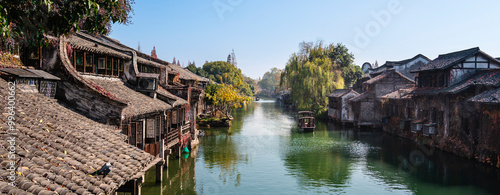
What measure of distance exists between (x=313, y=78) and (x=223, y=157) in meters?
29.0

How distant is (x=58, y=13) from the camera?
30.9 feet

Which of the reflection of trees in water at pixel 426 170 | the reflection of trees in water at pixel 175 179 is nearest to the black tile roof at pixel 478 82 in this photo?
the reflection of trees in water at pixel 426 170

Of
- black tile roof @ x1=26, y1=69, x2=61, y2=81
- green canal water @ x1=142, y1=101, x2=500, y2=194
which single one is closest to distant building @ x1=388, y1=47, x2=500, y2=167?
green canal water @ x1=142, y1=101, x2=500, y2=194

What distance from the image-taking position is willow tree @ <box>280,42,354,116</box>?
2003 inches

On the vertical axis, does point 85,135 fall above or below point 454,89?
below

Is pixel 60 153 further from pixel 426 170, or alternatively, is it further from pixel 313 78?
pixel 313 78

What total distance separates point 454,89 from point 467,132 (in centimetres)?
304

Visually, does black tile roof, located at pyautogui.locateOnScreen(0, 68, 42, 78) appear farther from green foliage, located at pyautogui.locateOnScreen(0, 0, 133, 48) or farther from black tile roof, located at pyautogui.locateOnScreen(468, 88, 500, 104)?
black tile roof, located at pyautogui.locateOnScreen(468, 88, 500, 104)

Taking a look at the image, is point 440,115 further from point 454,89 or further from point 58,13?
point 58,13

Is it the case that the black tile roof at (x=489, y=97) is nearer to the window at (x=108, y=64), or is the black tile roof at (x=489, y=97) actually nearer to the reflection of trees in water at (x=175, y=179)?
the reflection of trees in water at (x=175, y=179)

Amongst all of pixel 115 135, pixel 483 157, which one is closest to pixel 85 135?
pixel 115 135

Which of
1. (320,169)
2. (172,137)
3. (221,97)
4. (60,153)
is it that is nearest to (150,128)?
(172,137)

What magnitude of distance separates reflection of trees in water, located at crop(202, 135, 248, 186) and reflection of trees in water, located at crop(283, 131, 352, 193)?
3.55m

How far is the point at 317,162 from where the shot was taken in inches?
954
